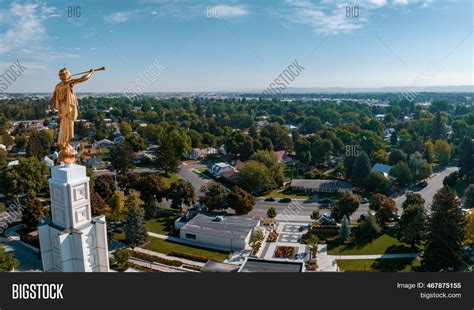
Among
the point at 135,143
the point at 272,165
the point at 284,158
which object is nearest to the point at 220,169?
the point at 272,165

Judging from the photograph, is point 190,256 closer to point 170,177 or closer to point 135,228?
point 135,228

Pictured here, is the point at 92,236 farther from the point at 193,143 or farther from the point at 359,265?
the point at 193,143

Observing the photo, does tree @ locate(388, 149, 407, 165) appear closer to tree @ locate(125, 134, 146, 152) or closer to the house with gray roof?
the house with gray roof

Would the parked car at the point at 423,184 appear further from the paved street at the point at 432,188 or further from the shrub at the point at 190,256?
the shrub at the point at 190,256

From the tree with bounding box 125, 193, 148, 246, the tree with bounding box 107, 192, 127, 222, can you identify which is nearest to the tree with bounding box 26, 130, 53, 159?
the tree with bounding box 107, 192, 127, 222

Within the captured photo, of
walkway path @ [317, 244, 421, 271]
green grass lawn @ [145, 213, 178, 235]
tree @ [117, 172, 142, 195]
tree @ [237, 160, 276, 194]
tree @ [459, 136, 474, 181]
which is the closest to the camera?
walkway path @ [317, 244, 421, 271]

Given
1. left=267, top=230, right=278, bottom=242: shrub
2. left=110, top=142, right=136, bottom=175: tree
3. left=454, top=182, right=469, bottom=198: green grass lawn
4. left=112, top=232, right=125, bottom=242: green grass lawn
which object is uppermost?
Result: left=110, top=142, right=136, bottom=175: tree
